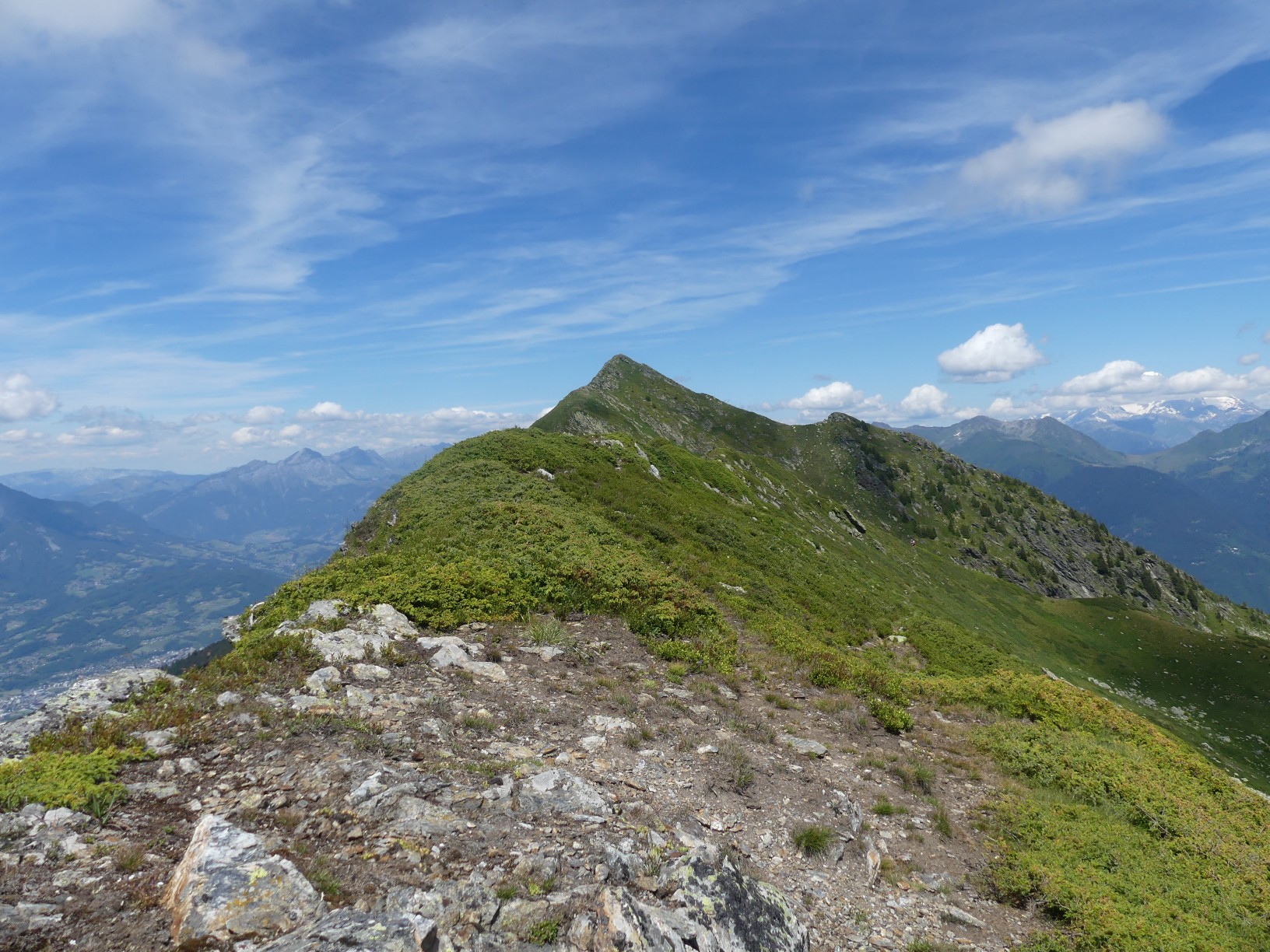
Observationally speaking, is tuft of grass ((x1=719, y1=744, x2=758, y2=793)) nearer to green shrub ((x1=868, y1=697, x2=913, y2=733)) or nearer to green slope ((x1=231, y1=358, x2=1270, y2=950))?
green slope ((x1=231, y1=358, x2=1270, y2=950))

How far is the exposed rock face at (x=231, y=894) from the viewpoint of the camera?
6.20 meters

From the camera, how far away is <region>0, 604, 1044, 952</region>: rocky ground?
6691mm

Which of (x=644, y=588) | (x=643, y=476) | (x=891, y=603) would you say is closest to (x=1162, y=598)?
(x=891, y=603)

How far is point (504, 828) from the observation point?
29.8ft

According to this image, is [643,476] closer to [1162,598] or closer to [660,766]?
[660,766]

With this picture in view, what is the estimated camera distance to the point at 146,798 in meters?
8.75

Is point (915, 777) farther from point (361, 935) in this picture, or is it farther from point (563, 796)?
point (361, 935)

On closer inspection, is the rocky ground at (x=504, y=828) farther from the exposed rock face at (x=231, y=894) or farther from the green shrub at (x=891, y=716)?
the green shrub at (x=891, y=716)

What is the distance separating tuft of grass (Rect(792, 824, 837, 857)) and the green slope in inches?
127

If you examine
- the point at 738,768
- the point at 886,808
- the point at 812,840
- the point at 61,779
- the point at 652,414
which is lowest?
the point at 886,808

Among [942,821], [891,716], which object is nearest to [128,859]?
[942,821]

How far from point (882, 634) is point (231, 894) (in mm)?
33564

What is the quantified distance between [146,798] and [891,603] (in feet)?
144

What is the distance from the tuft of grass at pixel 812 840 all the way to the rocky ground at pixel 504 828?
0.05m
